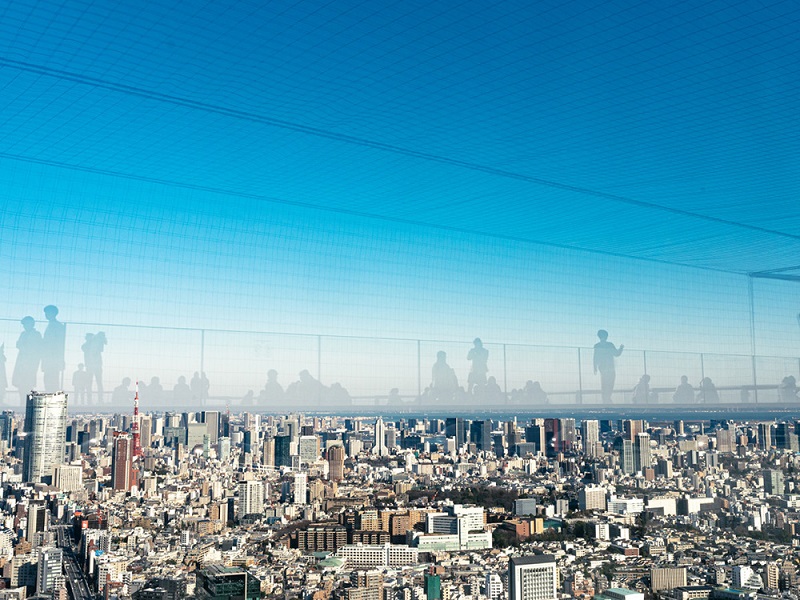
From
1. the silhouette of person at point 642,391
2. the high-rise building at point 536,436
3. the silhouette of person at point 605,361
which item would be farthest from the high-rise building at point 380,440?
the silhouette of person at point 642,391

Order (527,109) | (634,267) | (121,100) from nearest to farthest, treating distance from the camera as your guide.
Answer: (121,100)
(527,109)
(634,267)

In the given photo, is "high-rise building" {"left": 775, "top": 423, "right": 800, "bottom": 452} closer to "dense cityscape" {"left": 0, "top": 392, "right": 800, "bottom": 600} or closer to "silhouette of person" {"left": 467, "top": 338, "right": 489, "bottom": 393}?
"dense cityscape" {"left": 0, "top": 392, "right": 800, "bottom": 600}

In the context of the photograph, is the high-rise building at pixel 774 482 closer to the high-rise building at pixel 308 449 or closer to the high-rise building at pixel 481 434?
the high-rise building at pixel 481 434

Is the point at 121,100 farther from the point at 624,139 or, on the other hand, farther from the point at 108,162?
the point at 624,139

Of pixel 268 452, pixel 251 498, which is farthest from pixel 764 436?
pixel 251 498

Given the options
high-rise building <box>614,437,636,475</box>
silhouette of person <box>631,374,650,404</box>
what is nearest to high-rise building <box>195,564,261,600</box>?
silhouette of person <box>631,374,650,404</box>

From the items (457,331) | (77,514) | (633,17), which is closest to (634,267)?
(457,331)
